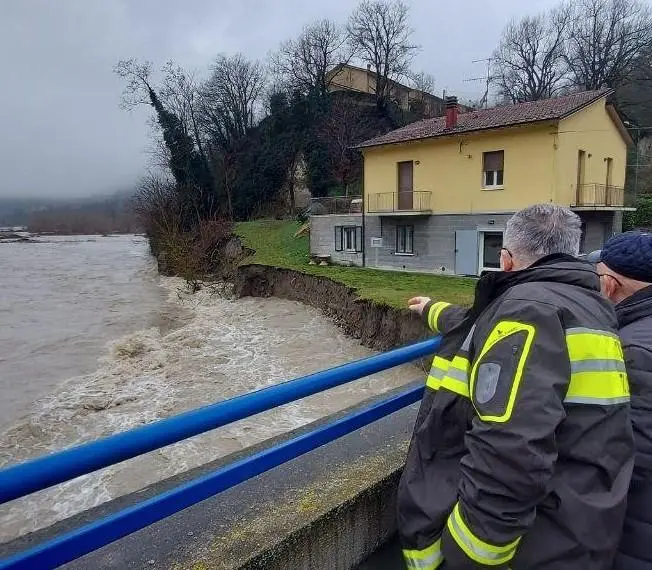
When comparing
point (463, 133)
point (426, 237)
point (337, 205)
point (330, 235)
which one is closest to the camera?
point (463, 133)

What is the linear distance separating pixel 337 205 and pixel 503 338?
25.8 metres

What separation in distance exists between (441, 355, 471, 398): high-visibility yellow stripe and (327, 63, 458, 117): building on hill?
145ft

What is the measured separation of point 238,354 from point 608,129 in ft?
62.3

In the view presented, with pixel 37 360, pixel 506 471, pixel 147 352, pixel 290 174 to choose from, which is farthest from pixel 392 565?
pixel 290 174

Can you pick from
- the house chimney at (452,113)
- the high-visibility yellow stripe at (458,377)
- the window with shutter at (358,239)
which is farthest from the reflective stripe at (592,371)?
the window with shutter at (358,239)

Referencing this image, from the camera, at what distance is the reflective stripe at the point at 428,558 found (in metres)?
1.37

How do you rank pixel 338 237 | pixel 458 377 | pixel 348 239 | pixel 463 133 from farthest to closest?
pixel 338 237 → pixel 348 239 → pixel 463 133 → pixel 458 377

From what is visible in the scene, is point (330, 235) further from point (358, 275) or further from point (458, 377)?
point (458, 377)

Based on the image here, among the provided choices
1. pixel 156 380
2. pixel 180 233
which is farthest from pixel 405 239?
pixel 180 233

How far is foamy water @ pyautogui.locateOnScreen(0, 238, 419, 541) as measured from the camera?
741 centimetres

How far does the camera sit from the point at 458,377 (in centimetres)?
136

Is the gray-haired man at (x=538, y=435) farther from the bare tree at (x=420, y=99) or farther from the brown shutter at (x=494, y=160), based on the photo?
the bare tree at (x=420, y=99)

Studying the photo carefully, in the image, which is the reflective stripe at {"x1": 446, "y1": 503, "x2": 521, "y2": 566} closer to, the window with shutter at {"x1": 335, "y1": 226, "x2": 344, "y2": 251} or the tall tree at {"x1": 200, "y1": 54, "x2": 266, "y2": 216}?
the window with shutter at {"x1": 335, "y1": 226, "x2": 344, "y2": 251}

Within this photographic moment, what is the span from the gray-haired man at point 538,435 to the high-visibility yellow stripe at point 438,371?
0.32 feet
